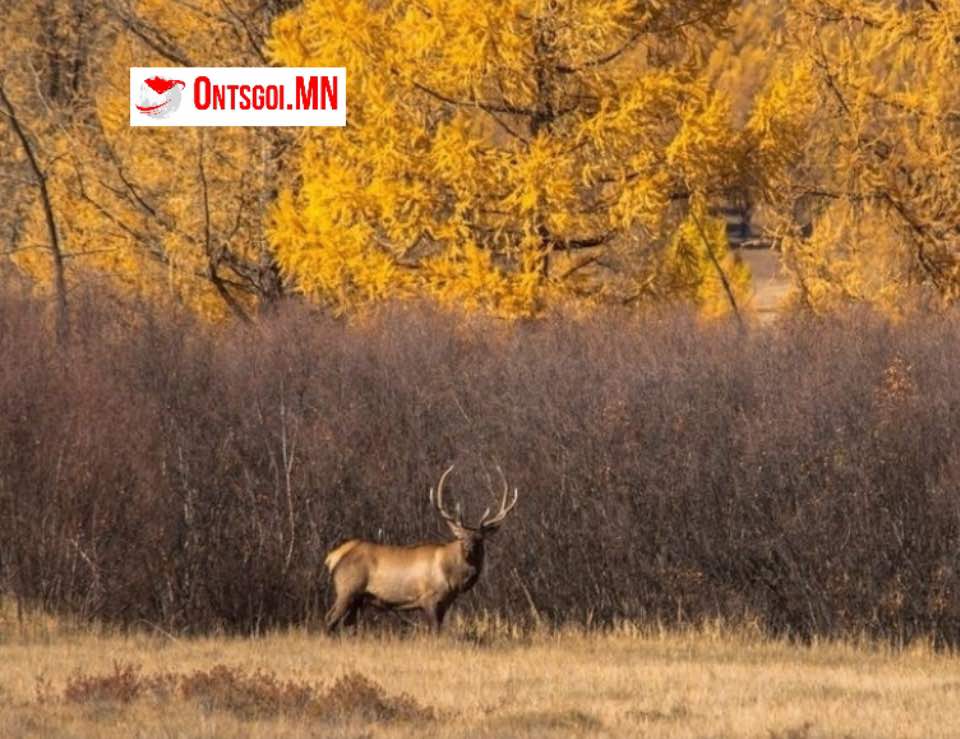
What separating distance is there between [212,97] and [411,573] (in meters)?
14.0

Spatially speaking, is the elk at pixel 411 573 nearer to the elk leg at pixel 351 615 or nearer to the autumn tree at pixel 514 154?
the elk leg at pixel 351 615

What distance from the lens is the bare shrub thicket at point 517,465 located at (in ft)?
56.7

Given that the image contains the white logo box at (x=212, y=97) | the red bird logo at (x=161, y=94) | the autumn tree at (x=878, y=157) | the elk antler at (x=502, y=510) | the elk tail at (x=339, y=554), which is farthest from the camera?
the red bird logo at (x=161, y=94)

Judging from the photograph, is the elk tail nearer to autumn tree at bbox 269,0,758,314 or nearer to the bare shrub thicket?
the bare shrub thicket

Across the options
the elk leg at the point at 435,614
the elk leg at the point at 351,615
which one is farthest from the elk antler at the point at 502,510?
the elk leg at the point at 351,615

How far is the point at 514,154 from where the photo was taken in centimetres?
2306

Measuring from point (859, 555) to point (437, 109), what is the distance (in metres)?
8.34

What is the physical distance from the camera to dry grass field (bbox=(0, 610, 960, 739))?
1123cm

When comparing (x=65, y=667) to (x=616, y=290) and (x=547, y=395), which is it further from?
(x=616, y=290)

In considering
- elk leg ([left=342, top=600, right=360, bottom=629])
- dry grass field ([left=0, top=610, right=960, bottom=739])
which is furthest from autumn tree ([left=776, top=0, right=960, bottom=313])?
elk leg ([left=342, top=600, right=360, bottom=629])

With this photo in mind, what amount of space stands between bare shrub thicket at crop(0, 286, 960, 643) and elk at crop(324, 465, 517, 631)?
1961 mm

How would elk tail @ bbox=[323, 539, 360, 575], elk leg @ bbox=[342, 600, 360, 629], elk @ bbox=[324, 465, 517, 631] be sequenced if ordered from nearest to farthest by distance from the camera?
elk @ bbox=[324, 465, 517, 631] → elk tail @ bbox=[323, 539, 360, 575] → elk leg @ bbox=[342, 600, 360, 629]

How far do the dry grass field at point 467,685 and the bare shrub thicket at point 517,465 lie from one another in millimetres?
738

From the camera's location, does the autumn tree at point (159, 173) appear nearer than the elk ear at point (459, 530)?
No
